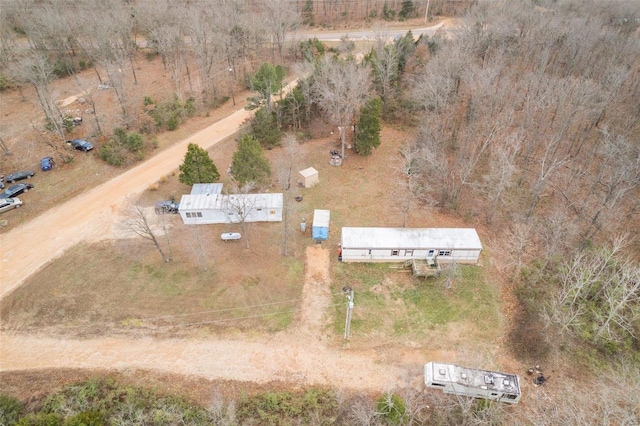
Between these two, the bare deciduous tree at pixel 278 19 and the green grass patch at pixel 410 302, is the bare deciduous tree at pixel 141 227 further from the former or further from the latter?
the bare deciduous tree at pixel 278 19

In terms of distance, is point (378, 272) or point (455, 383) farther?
point (378, 272)

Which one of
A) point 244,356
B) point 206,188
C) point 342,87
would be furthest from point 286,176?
point 244,356

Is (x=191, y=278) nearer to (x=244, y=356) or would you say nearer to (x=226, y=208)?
(x=226, y=208)

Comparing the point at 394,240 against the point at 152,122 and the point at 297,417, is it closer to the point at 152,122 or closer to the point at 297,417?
the point at 297,417

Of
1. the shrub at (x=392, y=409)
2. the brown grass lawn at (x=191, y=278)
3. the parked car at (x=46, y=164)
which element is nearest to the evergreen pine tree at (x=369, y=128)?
the brown grass lawn at (x=191, y=278)

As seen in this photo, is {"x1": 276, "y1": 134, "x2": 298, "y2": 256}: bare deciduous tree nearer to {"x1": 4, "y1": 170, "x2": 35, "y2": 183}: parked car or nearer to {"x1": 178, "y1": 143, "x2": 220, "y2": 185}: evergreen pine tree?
{"x1": 178, "y1": 143, "x2": 220, "y2": 185}: evergreen pine tree

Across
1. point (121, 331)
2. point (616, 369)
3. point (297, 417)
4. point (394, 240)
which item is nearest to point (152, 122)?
point (121, 331)
